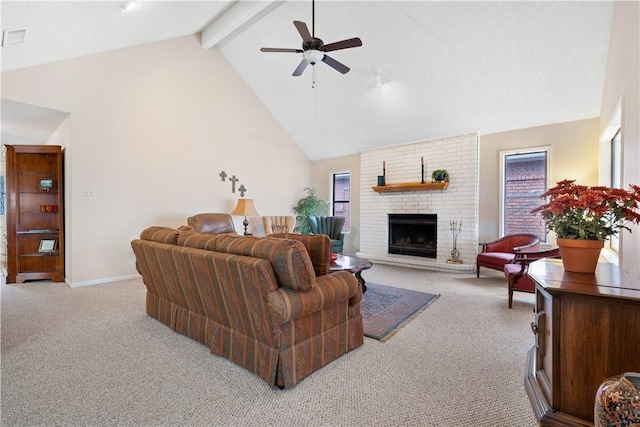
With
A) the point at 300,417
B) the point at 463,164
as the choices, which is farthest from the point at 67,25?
the point at 463,164

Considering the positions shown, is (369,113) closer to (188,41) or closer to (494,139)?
(494,139)

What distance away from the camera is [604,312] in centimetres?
A: 135

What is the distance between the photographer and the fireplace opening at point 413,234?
5820 millimetres

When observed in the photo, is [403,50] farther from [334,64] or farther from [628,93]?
[628,93]

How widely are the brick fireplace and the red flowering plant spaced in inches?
149

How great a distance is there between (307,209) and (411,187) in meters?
2.51

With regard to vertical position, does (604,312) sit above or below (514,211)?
below

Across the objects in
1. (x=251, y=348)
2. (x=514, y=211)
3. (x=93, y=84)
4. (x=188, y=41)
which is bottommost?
(x=251, y=348)

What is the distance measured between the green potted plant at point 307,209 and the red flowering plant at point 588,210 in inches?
221

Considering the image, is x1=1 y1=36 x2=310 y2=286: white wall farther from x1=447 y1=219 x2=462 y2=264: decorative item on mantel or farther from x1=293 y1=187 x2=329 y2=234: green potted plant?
x1=447 y1=219 x2=462 y2=264: decorative item on mantel

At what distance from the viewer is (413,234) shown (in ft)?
20.1

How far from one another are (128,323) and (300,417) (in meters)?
2.18

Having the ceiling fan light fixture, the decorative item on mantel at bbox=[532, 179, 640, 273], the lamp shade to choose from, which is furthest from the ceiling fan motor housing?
the lamp shade

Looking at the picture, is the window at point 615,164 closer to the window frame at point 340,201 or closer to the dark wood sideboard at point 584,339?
the dark wood sideboard at point 584,339
